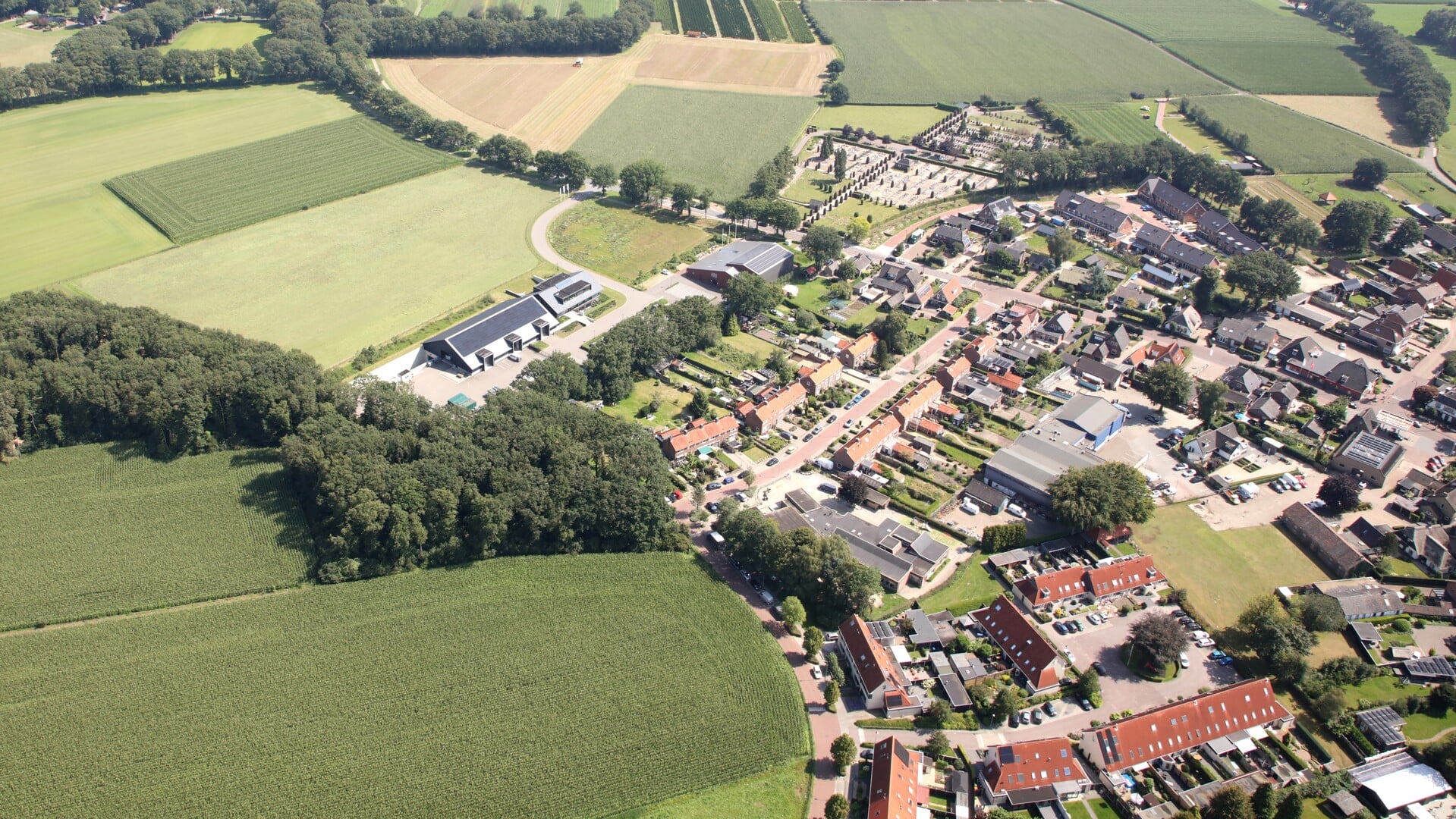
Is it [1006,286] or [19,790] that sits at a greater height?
[1006,286]

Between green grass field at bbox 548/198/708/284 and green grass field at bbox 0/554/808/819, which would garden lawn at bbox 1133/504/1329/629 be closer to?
green grass field at bbox 0/554/808/819

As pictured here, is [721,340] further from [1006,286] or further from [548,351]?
[1006,286]

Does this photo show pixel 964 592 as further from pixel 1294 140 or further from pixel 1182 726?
pixel 1294 140

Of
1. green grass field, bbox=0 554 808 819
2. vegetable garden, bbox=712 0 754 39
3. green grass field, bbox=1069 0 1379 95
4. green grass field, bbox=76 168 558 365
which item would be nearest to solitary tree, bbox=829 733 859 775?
green grass field, bbox=0 554 808 819

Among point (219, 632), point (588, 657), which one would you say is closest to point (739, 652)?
point (588, 657)

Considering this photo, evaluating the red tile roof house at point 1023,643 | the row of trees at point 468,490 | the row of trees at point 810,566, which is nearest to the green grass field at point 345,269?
the row of trees at point 468,490

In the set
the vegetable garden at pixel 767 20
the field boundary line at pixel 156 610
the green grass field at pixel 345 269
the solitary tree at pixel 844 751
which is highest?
the vegetable garden at pixel 767 20

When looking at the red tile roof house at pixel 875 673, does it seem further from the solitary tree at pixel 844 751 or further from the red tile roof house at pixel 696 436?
the red tile roof house at pixel 696 436
